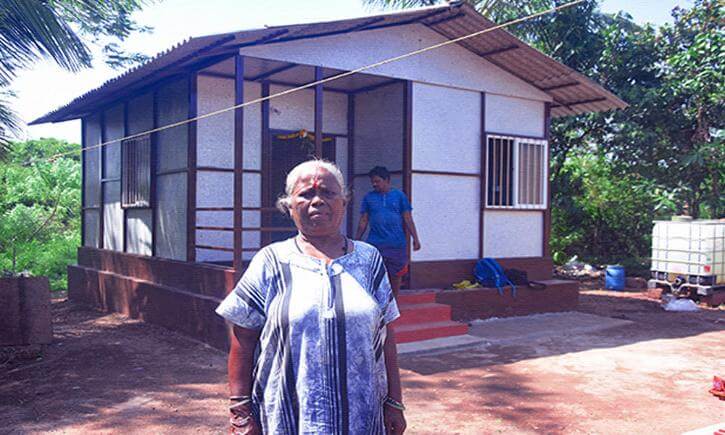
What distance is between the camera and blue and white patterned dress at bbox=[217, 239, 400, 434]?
2.12 m

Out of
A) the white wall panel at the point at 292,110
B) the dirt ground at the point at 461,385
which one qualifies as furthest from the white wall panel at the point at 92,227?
the white wall panel at the point at 292,110

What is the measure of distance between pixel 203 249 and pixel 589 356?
190 inches

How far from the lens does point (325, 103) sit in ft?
30.7

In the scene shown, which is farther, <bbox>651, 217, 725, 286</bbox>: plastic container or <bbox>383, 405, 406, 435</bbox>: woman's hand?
Result: <bbox>651, 217, 725, 286</bbox>: plastic container

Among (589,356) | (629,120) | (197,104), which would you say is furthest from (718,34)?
(197,104)

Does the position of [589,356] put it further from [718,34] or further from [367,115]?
[718,34]

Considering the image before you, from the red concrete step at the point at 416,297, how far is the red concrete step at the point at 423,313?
0.23 ft

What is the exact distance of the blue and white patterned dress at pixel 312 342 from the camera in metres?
2.12

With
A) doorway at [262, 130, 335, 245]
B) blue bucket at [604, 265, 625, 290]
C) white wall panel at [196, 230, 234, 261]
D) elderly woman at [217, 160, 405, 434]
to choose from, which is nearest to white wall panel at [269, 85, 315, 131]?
doorway at [262, 130, 335, 245]

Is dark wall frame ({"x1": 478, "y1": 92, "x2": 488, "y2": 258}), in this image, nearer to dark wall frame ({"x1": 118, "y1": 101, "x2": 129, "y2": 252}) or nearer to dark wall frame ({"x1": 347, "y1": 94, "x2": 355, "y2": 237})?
dark wall frame ({"x1": 347, "y1": 94, "x2": 355, "y2": 237})

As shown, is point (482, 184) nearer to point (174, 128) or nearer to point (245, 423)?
point (174, 128)

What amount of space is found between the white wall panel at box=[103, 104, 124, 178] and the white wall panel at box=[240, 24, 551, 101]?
4.08 m

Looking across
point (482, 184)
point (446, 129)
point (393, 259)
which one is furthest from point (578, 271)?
point (393, 259)

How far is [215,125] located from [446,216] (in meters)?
3.34
